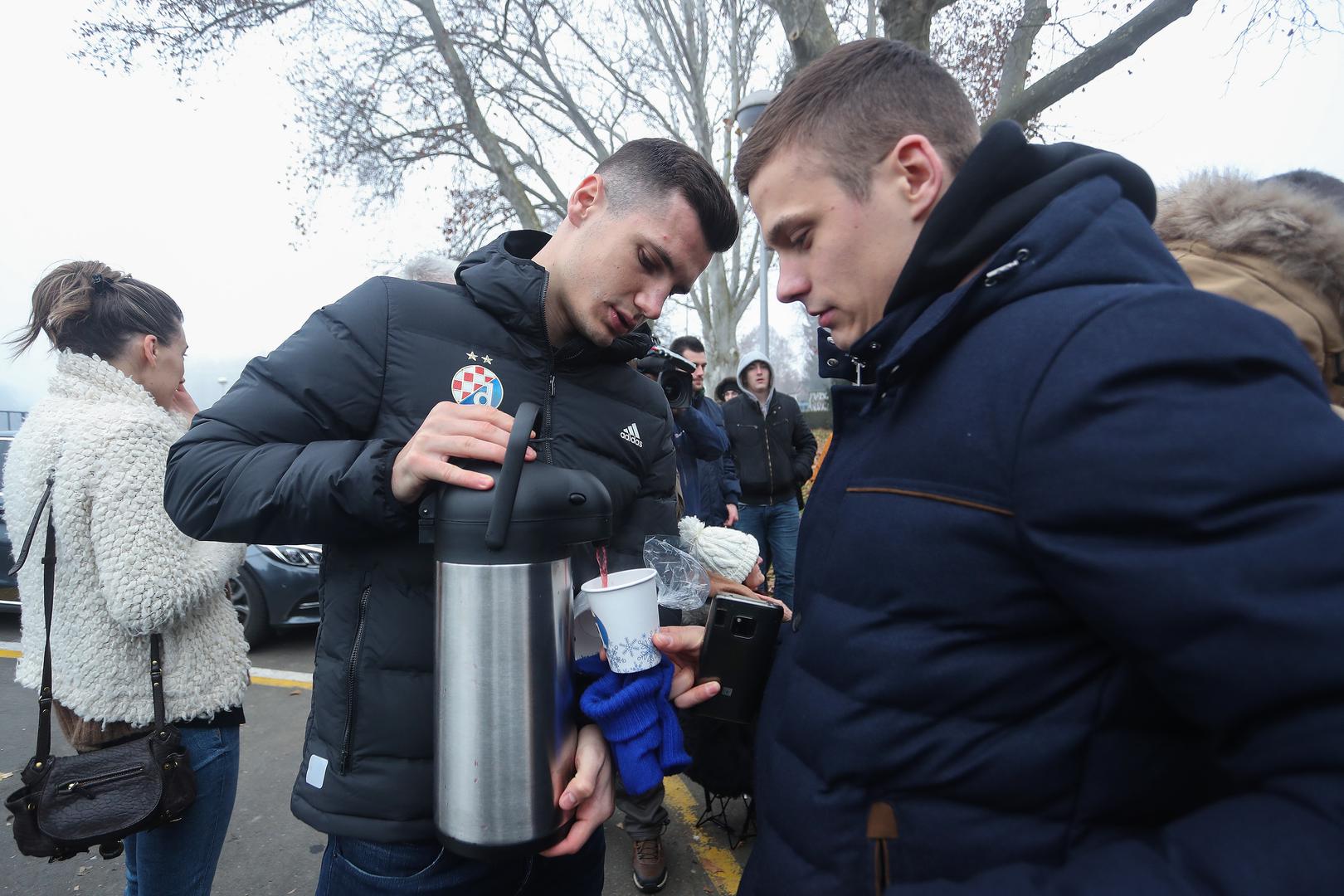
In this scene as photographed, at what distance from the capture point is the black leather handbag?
1.72 m

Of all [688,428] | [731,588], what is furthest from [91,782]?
[688,428]

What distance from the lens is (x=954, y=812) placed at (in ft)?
2.75

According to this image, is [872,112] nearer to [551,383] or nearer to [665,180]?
[665,180]

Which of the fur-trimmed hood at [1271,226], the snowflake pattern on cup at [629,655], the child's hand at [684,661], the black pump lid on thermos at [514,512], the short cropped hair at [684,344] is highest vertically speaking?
the fur-trimmed hood at [1271,226]

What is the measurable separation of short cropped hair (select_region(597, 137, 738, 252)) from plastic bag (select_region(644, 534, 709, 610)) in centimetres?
81

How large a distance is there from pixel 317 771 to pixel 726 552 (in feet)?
4.15

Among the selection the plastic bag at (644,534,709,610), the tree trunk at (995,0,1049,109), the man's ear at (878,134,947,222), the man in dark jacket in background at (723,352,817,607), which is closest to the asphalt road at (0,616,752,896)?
the plastic bag at (644,534,709,610)

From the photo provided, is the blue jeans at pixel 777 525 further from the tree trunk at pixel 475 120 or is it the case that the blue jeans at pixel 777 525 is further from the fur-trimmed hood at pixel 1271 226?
the tree trunk at pixel 475 120

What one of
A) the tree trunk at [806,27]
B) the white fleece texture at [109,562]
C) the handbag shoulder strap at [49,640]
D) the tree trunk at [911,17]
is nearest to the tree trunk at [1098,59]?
the tree trunk at [911,17]

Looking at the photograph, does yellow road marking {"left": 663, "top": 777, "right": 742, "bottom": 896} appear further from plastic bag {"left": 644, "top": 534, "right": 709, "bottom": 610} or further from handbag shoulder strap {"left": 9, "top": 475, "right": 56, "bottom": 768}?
handbag shoulder strap {"left": 9, "top": 475, "right": 56, "bottom": 768}

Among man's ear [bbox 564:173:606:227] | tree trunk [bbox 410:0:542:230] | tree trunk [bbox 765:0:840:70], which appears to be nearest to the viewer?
man's ear [bbox 564:173:606:227]

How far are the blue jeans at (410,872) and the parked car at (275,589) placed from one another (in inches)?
170

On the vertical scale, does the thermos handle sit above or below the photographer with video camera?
above

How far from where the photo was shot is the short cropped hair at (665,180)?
5.40 feet
